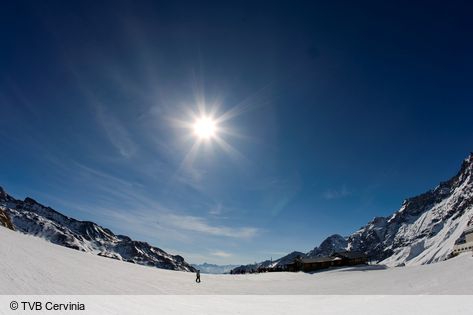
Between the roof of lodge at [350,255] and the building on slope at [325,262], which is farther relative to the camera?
the roof of lodge at [350,255]

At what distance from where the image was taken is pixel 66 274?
18.4 m

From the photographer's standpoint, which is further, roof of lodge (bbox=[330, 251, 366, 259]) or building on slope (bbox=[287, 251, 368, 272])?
roof of lodge (bbox=[330, 251, 366, 259])

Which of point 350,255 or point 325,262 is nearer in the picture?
point 325,262

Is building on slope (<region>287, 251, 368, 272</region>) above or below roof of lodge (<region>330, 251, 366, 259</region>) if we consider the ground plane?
below

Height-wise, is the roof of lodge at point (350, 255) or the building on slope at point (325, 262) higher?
the roof of lodge at point (350, 255)

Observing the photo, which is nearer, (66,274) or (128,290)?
(128,290)

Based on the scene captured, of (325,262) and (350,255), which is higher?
(350,255)
